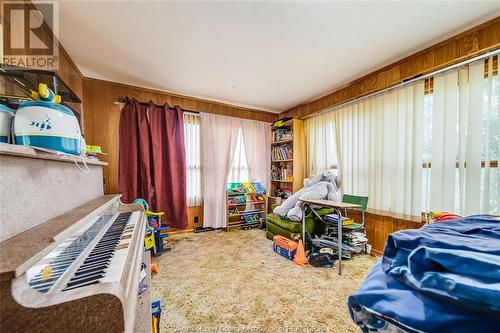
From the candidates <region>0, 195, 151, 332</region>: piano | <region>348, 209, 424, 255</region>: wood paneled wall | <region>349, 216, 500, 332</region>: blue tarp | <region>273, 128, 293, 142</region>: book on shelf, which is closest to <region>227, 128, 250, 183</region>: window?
<region>273, 128, 293, 142</region>: book on shelf

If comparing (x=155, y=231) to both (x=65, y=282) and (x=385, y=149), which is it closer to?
(x=65, y=282)

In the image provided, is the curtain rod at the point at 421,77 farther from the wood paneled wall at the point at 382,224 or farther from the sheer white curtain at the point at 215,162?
the sheer white curtain at the point at 215,162

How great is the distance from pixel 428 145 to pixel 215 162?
3010 millimetres

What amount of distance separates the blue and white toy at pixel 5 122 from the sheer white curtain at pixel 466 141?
303 centimetres

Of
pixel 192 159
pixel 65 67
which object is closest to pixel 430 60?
pixel 192 159

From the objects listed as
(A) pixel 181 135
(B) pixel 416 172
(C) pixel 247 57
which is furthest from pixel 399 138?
(A) pixel 181 135

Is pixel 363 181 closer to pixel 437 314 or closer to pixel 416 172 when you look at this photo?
pixel 416 172

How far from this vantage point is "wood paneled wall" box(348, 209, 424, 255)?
2.11 meters

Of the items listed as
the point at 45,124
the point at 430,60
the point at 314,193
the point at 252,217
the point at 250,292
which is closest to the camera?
the point at 45,124

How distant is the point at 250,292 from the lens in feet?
5.29

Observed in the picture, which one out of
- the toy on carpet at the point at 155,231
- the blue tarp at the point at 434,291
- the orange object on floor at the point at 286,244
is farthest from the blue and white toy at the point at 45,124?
the orange object on floor at the point at 286,244

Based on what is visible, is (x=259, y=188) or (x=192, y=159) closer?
(x=192, y=159)

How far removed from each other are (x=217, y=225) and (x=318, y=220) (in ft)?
5.93

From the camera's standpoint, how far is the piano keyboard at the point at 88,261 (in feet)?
1.73
